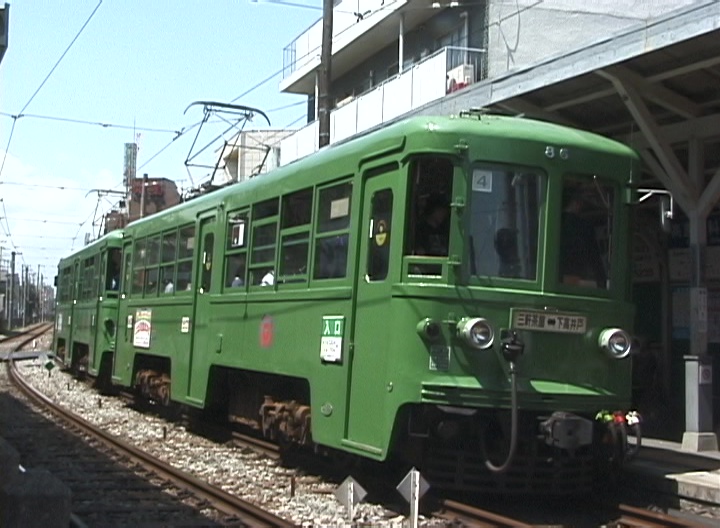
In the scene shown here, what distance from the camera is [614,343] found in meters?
8.26

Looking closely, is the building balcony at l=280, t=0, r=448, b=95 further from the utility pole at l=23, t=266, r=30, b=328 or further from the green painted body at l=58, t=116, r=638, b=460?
the utility pole at l=23, t=266, r=30, b=328

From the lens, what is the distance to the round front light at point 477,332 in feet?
25.3

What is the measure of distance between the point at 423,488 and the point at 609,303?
2339mm

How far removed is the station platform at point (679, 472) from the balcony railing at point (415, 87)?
8870 millimetres

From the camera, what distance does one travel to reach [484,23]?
824 inches

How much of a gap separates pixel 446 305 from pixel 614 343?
1.43 metres

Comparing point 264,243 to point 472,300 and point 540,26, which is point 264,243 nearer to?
point 472,300

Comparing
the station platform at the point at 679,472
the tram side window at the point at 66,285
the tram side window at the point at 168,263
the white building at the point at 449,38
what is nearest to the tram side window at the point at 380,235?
the station platform at the point at 679,472

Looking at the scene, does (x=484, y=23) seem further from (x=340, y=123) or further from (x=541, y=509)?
(x=541, y=509)

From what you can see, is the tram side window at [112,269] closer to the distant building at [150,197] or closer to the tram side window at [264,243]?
the tram side window at [264,243]

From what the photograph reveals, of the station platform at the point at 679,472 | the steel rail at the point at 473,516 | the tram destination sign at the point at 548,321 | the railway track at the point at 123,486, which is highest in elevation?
the tram destination sign at the point at 548,321

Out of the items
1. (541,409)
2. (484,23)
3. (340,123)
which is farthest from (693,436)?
(340,123)

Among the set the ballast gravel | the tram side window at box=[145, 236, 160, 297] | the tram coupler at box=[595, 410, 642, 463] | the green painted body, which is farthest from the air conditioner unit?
the tram coupler at box=[595, 410, 642, 463]

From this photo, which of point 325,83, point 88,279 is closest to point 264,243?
point 325,83
